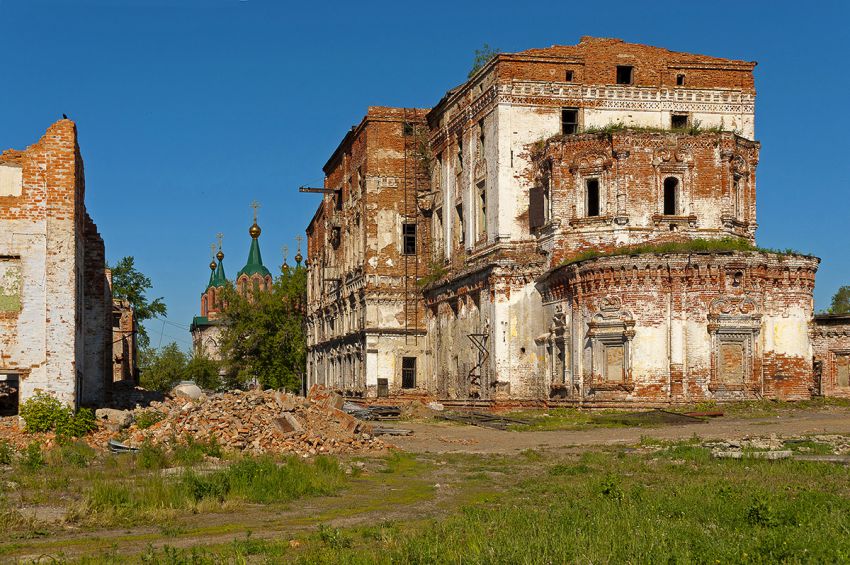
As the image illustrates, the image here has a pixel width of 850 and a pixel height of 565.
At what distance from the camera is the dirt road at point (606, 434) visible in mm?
25094

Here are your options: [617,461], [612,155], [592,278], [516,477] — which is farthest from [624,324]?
[516,477]

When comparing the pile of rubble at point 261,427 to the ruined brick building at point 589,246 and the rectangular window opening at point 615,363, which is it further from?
the ruined brick building at point 589,246

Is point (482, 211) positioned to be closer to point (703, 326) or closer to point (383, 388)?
point (383, 388)

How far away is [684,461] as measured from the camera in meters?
19.3

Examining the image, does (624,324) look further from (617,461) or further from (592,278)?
(617,461)

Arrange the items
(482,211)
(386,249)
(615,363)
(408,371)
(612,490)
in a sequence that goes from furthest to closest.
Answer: (386,249), (408,371), (482,211), (615,363), (612,490)

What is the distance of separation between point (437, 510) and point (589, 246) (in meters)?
25.4

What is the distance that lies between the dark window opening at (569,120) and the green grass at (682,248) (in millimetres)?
6042

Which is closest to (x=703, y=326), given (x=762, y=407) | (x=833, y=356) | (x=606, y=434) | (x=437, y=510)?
(x=762, y=407)

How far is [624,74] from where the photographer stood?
4269 centimetres

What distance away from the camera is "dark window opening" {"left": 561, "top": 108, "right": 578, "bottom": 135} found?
4197 cm

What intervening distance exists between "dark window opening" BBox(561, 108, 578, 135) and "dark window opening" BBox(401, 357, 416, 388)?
13966mm

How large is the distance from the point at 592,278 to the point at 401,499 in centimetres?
2066

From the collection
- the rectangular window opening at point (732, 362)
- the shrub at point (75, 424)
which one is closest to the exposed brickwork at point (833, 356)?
the rectangular window opening at point (732, 362)
